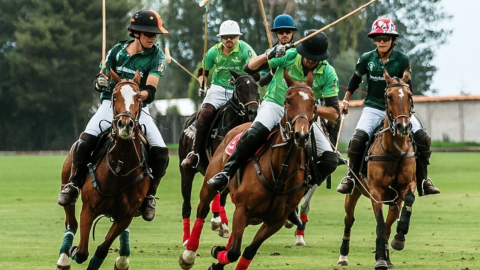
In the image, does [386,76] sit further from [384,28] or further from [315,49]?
[315,49]

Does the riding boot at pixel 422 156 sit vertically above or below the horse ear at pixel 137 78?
below

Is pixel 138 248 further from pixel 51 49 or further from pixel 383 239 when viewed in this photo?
pixel 51 49

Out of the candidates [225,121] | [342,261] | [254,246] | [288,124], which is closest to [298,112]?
[288,124]

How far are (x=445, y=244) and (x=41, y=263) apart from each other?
5.54 m

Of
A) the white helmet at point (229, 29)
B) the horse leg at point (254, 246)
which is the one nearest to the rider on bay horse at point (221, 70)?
the white helmet at point (229, 29)

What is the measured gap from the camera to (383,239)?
34.6ft

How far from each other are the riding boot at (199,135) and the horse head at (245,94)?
25.1 inches

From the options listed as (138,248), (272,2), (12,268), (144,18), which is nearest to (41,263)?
(12,268)

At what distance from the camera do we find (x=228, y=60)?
13617mm

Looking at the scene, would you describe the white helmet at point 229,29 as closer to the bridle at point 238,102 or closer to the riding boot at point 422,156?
the bridle at point 238,102

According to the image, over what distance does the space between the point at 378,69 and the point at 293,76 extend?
6.72 ft

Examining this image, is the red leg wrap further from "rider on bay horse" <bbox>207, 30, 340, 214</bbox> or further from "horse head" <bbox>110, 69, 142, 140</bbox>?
"horse head" <bbox>110, 69, 142, 140</bbox>

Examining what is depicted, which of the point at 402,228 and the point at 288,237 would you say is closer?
the point at 402,228

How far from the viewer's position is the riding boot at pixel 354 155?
461 inches
